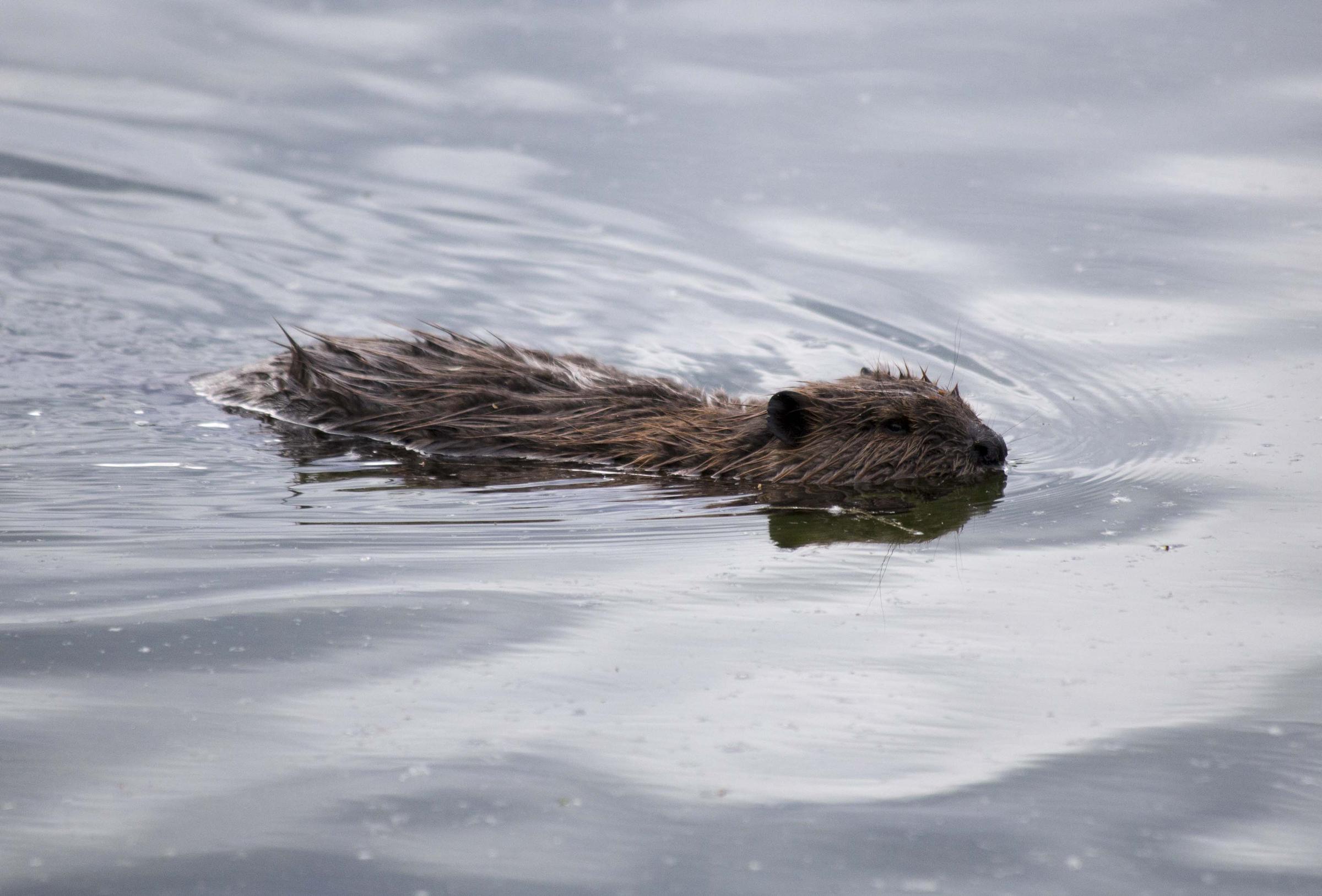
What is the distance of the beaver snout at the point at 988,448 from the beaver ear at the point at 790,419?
67 cm

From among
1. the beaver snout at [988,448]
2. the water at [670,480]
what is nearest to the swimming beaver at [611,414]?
the beaver snout at [988,448]

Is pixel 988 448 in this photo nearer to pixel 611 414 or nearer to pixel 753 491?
pixel 753 491

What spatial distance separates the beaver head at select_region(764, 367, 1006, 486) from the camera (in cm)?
632

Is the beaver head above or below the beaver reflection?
above

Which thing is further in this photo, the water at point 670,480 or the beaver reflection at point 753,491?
the beaver reflection at point 753,491

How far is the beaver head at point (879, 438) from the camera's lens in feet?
20.7

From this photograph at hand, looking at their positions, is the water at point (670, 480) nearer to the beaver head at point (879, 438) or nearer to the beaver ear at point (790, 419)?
the beaver head at point (879, 438)

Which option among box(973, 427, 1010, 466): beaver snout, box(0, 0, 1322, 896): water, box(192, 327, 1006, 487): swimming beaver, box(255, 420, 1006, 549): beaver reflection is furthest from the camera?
box(192, 327, 1006, 487): swimming beaver

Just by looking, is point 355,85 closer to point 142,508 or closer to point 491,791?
point 142,508

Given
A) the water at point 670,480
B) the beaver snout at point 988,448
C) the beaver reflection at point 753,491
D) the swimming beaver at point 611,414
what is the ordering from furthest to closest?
the swimming beaver at point 611,414 < the beaver snout at point 988,448 < the beaver reflection at point 753,491 < the water at point 670,480

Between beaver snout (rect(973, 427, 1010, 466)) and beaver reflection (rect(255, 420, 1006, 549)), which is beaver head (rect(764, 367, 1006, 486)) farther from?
beaver reflection (rect(255, 420, 1006, 549))

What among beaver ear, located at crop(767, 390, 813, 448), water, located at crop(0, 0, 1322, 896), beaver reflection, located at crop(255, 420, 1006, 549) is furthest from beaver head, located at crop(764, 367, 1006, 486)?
water, located at crop(0, 0, 1322, 896)

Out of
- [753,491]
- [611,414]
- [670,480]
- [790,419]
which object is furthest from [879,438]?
[611,414]

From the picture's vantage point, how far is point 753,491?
20.6ft
